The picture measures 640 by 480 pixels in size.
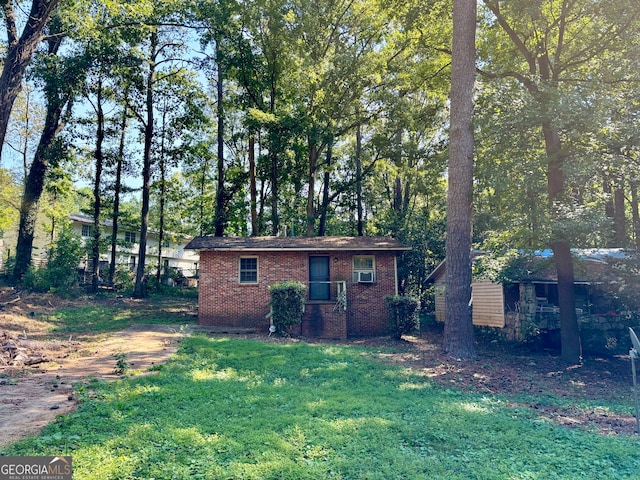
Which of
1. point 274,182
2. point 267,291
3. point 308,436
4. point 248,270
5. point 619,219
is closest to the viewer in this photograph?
point 308,436

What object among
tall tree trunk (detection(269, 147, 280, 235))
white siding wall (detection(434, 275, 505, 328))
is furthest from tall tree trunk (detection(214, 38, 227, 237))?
white siding wall (detection(434, 275, 505, 328))

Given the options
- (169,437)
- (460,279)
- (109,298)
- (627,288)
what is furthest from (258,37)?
(169,437)

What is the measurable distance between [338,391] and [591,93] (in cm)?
918

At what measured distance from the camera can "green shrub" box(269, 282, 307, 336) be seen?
12.3 metres

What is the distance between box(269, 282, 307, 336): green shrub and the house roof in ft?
8.27

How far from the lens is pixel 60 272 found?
18.4m

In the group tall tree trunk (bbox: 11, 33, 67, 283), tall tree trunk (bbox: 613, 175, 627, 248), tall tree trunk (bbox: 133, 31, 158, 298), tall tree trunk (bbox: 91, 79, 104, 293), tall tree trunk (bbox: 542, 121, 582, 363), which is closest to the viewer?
tall tree trunk (bbox: 542, 121, 582, 363)

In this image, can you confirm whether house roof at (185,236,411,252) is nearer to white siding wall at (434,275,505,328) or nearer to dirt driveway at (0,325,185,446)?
dirt driveway at (0,325,185,446)

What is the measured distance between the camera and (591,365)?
11023 mm

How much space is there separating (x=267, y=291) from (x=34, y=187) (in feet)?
36.7

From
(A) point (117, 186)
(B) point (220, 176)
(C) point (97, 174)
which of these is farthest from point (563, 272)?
(C) point (97, 174)

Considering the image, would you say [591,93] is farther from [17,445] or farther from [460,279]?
[17,445]

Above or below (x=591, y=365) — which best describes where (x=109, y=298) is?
above

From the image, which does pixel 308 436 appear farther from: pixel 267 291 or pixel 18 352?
pixel 267 291
